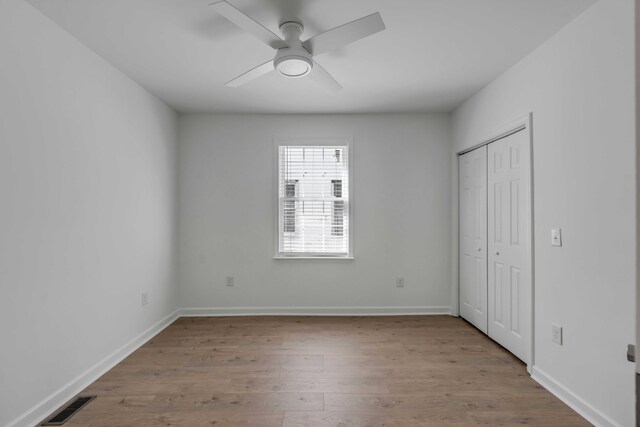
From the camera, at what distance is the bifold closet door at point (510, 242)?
2863 millimetres

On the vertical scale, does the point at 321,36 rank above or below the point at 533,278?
above

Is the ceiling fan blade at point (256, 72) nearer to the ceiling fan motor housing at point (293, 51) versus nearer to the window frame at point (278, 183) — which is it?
the ceiling fan motor housing at point (293, 51)

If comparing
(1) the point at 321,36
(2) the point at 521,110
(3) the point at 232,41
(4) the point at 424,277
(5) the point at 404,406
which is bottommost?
(5) the point at 404,406

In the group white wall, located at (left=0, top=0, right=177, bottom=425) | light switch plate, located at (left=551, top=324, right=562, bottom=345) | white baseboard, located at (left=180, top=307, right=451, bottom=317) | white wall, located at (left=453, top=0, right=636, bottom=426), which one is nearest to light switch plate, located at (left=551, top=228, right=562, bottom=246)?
white wall, located at (left=453, top=0, right=636, bottom=426)

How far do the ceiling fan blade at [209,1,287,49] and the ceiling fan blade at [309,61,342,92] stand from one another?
0.31 metres

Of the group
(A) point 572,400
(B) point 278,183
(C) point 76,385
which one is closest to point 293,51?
A: (B) point 278,183

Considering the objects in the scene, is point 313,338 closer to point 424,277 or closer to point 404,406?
point 404,406

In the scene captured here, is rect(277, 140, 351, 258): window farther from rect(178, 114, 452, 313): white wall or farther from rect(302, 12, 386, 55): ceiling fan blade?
rect(302, 12, 386, 55): ceiling fan blade

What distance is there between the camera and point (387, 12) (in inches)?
88.5

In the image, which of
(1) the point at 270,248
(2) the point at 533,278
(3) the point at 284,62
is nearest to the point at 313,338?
(1) the point at 270,248

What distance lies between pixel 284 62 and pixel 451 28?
1.17m

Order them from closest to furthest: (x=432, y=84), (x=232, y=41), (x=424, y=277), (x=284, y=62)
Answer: (x=284, y=62)
(x=232, y=41)
(x=432, y=84)
(x=424, y=277)

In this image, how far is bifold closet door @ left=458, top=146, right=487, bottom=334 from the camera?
144 inches

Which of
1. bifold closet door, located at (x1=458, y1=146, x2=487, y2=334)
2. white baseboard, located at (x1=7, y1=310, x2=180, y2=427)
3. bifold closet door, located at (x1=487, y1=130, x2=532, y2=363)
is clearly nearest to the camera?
white baseboard, located at (x1=7, y1=310, x2=180, y2=427)
